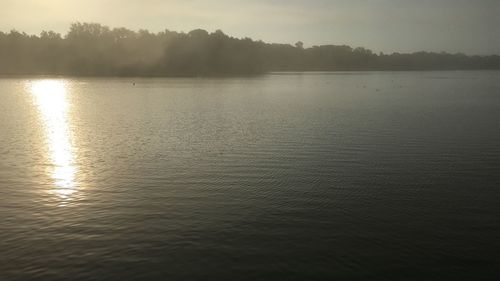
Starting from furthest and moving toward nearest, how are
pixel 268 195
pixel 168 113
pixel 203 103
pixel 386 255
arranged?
pixel 203 103 < pixel 168 113 < pixel 268 195 < pixel 386 255

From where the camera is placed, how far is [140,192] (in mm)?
29109

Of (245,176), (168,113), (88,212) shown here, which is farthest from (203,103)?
(88,212)

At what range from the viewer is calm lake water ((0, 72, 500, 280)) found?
18656 millimetres

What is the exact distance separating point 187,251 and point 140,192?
10.3 m

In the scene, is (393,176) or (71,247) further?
(393,176)

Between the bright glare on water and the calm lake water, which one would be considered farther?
the bright glare on water

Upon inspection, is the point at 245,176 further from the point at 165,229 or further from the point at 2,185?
the point at 2,185

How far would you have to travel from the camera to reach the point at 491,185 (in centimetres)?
2919

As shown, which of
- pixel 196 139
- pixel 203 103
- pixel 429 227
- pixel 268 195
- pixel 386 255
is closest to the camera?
pixel 386 255

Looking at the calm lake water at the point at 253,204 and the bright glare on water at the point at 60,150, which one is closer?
the calm lake water at the point at 253,204

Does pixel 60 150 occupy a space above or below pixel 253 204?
above

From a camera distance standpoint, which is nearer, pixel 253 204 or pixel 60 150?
pixel 253 204

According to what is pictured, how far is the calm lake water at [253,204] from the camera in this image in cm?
1866

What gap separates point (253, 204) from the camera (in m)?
26.2
